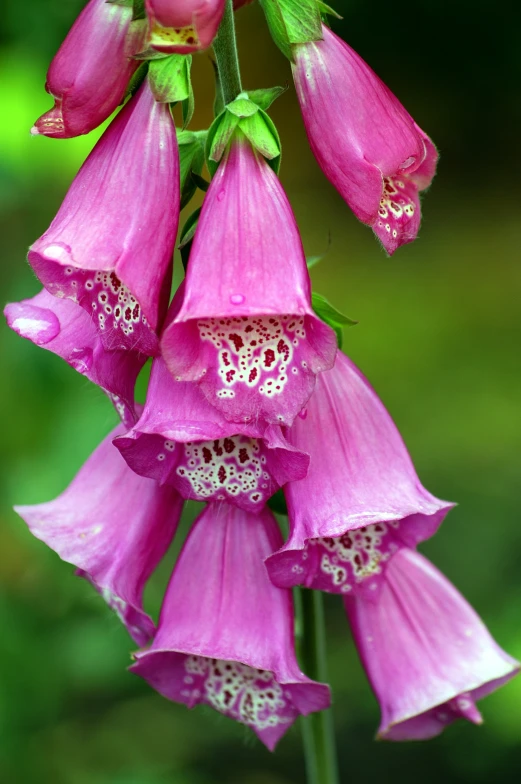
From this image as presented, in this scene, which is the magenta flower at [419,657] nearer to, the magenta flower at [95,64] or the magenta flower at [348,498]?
the magenta flower at [348,498]

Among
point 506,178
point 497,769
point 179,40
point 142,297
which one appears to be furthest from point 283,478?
point 506,178

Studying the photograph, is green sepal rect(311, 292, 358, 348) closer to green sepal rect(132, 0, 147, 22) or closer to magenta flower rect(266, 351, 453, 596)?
magenta flower rect(266, 351, 453, 596)

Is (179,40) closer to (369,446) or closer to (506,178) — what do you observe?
(369,446)

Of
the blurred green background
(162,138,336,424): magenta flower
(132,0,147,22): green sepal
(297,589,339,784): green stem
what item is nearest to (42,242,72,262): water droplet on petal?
(162,138,336,424): magenta flower

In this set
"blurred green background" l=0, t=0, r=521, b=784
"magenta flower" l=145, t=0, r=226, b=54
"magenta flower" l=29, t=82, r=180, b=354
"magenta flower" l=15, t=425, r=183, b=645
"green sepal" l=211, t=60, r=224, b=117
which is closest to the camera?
"magenta flower" l=145, t=0, r=226, b=54

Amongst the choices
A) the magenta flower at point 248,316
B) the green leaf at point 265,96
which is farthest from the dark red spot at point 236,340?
the green leaf at point 265,96

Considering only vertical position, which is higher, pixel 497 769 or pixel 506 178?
pixel 506 178
